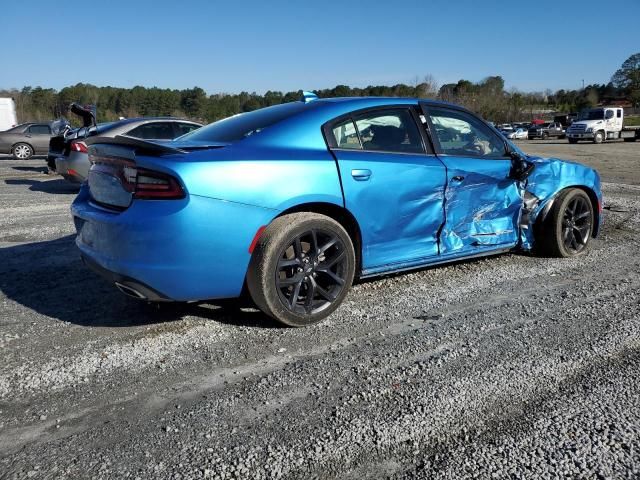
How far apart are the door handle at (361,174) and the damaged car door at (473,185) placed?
0.77m

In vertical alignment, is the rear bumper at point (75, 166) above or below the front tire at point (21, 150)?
below

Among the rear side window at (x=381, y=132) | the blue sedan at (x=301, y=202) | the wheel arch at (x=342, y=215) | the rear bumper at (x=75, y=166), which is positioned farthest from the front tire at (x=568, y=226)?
the rear bumper at (x=75, y=166)

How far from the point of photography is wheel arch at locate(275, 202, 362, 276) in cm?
335

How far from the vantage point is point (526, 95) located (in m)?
98.2

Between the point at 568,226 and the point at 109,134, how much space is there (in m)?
7.42

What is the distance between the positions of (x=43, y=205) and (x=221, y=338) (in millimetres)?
6620

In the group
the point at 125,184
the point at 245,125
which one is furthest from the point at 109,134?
the point at 125,184

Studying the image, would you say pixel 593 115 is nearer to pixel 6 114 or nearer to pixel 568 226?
pixel 568 226

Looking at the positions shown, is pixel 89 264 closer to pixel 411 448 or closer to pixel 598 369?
pixel 411 448

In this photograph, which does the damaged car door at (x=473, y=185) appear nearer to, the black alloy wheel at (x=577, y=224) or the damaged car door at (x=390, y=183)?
the damaged car door at (x=390, y=183)

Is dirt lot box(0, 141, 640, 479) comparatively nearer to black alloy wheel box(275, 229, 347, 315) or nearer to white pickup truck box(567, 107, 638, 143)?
black alloy wheel box(275, 229, 347, 315)

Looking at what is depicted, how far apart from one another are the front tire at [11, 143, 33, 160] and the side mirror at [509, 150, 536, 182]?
68.6 feet

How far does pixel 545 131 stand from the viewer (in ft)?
172

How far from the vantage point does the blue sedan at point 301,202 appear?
9.53ft
